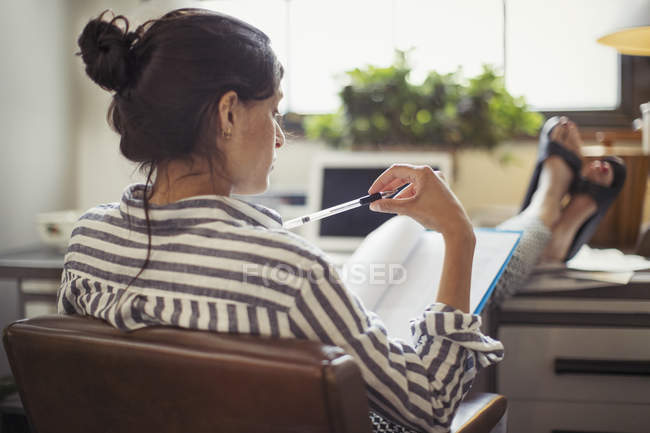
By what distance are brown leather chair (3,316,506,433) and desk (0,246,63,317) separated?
64cm

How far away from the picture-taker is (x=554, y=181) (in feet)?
4.49

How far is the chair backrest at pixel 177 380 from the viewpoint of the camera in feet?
1.52

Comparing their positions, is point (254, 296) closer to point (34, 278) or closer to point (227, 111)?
point (227, 111)

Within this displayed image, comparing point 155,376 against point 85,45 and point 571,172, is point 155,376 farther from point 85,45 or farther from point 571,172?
Answer: point 571,172

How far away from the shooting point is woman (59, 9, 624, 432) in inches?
21.6

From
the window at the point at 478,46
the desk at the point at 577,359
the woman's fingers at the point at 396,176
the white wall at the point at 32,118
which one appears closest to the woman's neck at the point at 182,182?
the woman's fingers at the point at 396,176

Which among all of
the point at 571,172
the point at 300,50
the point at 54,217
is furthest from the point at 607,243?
the point at 54,217

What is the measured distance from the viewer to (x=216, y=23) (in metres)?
0.60

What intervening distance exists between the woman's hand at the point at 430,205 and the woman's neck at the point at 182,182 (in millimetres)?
203

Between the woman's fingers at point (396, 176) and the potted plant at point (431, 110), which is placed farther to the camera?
the potted plant at point (431, 110)

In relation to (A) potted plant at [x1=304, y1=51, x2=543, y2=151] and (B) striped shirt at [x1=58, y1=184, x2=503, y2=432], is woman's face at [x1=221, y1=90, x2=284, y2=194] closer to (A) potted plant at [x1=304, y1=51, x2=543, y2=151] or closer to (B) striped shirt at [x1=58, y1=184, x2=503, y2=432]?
(B) striped shirt at [x1=58, y1=184, x2=503, y2=432]

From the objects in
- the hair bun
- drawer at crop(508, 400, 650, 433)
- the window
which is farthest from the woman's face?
the window

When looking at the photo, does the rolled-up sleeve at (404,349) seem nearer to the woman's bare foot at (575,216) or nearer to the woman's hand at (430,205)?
the woman's hand at (430,205)

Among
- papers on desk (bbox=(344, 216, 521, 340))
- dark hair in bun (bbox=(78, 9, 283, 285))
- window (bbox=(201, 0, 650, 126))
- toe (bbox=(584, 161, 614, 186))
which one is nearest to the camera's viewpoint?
dark hair in bun (bbox=(78, 9, 283, 285))
